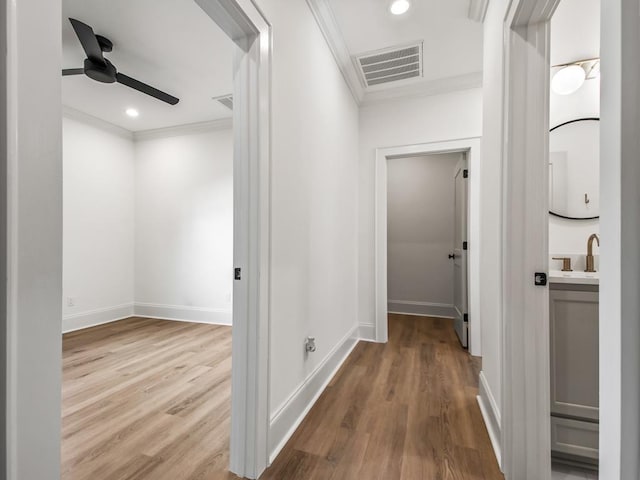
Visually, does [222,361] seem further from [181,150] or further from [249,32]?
[181,150]

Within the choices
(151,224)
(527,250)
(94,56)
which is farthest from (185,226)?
(527,250)

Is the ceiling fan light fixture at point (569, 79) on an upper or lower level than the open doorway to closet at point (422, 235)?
upper

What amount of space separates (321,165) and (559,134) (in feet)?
5.57

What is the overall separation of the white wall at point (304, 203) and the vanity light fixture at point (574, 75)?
1.58m

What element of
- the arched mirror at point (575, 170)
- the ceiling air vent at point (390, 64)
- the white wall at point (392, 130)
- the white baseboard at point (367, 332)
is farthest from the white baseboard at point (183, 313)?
the arched mirror at point (575, 170)

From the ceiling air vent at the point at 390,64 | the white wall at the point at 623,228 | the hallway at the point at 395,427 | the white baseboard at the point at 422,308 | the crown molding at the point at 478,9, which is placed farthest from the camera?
the white baseboard at the point at 422,308

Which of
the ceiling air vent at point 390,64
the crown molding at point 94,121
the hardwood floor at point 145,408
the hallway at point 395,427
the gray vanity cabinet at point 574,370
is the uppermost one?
the ceiling air vent at point 390,64

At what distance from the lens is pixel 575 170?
218cm

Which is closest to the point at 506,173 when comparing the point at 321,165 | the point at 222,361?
the point at 321,165

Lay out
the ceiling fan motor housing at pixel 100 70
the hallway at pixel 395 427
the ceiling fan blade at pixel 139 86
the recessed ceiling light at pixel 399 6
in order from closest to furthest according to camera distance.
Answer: the hallway at pixel 395 427
the recessed ceiling light at pixel 399 6
the ceiling fan motor housing at pixel 100 70
the ceiling fan blade at pixel 139 86

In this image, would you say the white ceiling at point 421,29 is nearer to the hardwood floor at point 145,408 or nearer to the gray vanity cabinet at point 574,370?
the gray vanity cabinet at point 574,370

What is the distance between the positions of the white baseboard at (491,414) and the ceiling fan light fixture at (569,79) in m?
2.01

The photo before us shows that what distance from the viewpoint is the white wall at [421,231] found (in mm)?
4398

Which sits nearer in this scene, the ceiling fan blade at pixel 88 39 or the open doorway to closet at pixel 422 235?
the ceiling fan blade at pixel 88 39
